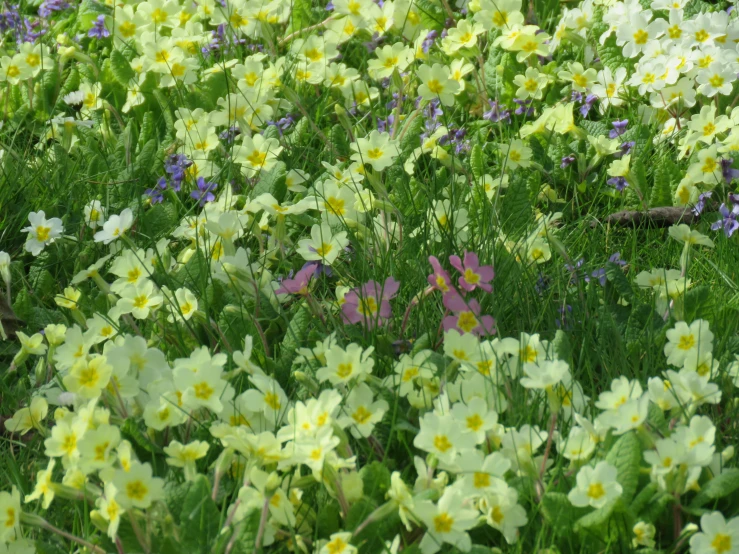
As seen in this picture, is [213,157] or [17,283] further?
[213,157]

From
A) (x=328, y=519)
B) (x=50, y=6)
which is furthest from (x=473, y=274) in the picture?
(x=50, y=6)

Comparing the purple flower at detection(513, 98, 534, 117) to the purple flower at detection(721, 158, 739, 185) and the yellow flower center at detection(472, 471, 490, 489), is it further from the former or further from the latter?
the yellow flower center at detection(472, 471, 490, 489)

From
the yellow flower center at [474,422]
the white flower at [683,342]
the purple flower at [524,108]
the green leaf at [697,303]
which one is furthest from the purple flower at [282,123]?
the yellow flower center at [474,422]

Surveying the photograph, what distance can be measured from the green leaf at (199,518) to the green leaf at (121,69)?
2181 mm

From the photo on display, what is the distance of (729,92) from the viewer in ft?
9.93

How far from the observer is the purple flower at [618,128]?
3.12m

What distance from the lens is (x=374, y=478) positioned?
168 centimetres

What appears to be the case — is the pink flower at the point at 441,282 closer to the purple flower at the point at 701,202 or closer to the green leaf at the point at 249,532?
the green leaf at the point at 249,532

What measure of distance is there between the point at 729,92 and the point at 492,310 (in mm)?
1282

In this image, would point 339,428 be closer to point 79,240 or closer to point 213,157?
point 79,240

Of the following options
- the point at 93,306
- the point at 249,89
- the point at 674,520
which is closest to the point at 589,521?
the point at 674,520

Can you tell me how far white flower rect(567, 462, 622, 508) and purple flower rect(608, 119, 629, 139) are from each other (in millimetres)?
1791

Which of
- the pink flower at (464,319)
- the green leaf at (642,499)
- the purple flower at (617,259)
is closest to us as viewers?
the green leaf at (642,499)

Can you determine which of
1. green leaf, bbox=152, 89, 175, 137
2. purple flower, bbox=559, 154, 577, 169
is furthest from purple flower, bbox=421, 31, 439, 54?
green leaf, bbox=152, 89, 175, 137
